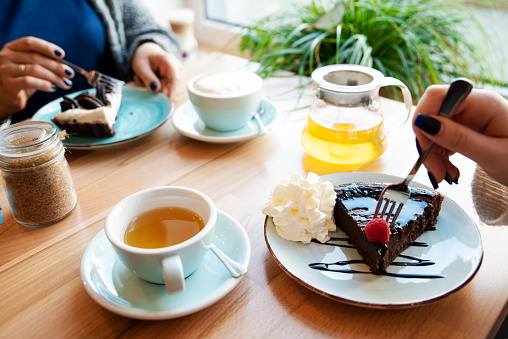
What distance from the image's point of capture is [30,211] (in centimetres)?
76

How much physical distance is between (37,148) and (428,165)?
72cm

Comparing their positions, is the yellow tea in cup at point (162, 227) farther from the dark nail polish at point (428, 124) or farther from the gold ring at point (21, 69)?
the gold ring at point (21, 69)

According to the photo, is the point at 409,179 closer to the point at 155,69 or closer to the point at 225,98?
the point at 225,98

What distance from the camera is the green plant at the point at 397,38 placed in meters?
1.72

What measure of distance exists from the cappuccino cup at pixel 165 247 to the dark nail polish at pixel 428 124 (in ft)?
1.18

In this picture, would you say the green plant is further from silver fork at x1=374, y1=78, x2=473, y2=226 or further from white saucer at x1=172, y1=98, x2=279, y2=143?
silver fork at x1=374, y1=78, x2=473, y2=226

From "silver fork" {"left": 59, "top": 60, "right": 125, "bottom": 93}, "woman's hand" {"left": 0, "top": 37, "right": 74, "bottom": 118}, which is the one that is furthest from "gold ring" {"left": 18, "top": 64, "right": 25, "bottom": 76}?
"silver fork" {"left": 59, "top": 60, "right": 125, "bottom": 93}

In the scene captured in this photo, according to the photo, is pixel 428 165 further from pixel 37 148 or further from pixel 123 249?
pixel 37 148

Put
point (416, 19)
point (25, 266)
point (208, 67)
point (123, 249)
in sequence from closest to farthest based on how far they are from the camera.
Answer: point (123, 249)
point (25, 266)
point (208, 67)
point (416, 19)

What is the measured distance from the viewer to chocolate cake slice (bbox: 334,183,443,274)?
638 mm

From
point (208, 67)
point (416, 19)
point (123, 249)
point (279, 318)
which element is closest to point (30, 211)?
point (123, 249)

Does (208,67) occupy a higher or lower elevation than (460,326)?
lower

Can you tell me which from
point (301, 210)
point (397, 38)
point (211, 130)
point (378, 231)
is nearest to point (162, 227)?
point (301, 210)

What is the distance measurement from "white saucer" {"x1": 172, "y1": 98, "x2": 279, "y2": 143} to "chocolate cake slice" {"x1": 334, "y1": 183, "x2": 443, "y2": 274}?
1.16 feet
